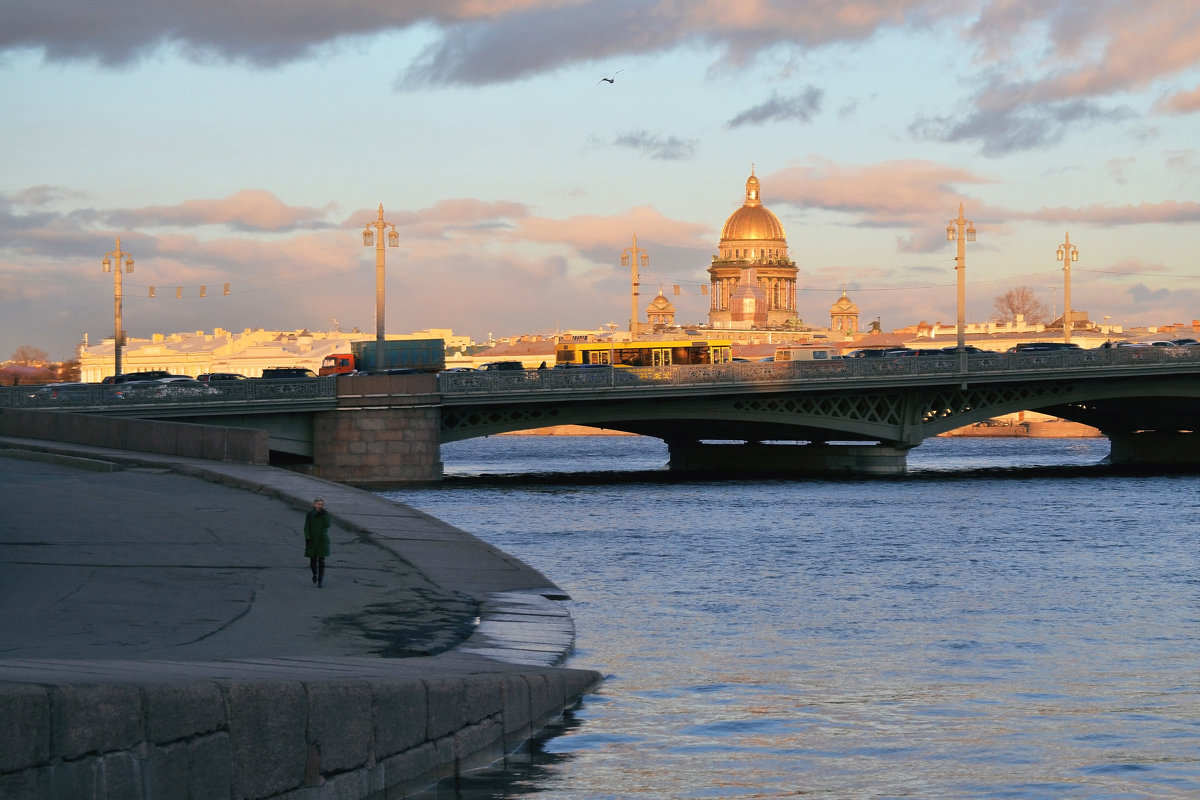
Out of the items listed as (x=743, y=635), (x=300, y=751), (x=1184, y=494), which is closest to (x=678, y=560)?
(x=743, y=635)

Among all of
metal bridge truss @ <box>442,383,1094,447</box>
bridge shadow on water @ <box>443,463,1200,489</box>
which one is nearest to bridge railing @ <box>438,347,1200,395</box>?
metal bridge truss @ <box>442,383,1094,447</box>

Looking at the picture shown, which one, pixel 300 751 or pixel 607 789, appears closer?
pixel 300 751

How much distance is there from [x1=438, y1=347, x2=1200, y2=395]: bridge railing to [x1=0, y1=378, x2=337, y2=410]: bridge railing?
4665 millimetres

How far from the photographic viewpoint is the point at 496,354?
7210 inches

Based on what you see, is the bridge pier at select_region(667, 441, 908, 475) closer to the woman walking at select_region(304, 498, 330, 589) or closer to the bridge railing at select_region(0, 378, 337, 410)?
the bridge railing at select_region(0, 378, 337, 410)

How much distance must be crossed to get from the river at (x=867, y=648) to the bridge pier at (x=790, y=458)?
13256 mm

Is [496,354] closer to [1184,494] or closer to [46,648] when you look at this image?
[1184,494]

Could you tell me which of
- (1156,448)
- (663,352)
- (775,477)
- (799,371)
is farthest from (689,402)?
(1156,448)

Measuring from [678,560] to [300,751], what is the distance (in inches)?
854

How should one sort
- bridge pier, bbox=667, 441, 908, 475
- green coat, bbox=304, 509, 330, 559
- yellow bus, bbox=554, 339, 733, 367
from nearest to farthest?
green coat, bbox=304, 509, 330, 559 → bridge pier, bbox=667, 441, 908, 475 → yellow bus, bbox=554, 339, 733, 367

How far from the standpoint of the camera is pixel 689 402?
173ft

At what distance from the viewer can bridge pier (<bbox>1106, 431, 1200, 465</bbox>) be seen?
67750mm

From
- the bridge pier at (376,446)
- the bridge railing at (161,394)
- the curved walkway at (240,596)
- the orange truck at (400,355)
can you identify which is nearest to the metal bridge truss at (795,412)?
the bridge pier at (376,446)

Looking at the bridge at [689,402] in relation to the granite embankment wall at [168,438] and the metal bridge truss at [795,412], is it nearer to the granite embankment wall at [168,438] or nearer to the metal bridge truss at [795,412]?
the metal bridge truss at [795,412]
